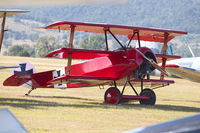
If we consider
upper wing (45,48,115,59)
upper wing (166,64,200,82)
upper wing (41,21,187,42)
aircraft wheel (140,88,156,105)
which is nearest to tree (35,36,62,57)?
upper wing (166,64,200,82)

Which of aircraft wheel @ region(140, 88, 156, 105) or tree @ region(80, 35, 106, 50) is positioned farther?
tree @ region(80, 35, 106, 50)

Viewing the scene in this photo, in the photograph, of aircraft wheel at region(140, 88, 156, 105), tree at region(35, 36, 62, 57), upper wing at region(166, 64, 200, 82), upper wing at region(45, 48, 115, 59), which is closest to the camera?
upper wing at region(45, 48, 115, 59)

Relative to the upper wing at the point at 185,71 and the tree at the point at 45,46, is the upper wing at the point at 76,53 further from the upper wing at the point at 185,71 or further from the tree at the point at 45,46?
the tree at the point at 45,46

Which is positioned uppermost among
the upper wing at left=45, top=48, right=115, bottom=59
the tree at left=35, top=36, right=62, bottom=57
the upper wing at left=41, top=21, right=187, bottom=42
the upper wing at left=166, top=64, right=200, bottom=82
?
the tree at left=35, top=36, right=62, bottom=57

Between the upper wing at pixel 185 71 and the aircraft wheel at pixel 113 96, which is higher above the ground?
the upper wing at pixel 185 71

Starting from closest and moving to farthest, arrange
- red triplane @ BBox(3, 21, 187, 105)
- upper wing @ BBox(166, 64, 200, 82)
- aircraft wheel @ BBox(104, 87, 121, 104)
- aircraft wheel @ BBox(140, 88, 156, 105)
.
A: red triplane @ BBox(3, 21, 187, 105) < aircraft wheel @ BBox(104, 87, 121, 104) < aircraft wheel @ BBox(140, 88, 156, 105) < upper wing @ BBox(166, 64, 200, 82)

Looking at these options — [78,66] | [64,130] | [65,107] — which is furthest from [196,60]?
[64,130]

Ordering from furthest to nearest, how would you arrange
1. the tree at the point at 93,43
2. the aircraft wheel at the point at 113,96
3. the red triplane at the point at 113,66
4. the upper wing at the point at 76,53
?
the tree at the point at 93,43, the aircraft wheel at the point at 113,96, the red triplane at the point at 113,66, the upper wing at the point at 76,53

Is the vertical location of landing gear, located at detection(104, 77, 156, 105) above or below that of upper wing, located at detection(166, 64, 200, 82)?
below

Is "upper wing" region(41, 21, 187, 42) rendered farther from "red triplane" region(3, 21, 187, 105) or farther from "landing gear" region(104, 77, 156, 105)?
"landing gear" region(104, 77, 156, 105)

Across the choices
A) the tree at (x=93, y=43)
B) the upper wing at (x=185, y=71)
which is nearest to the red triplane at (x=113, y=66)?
the upper wing at (x=185, y=71)

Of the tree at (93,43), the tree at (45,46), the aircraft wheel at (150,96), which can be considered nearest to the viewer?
the aircraft wheel at (150,96)

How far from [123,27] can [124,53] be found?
0.73 m

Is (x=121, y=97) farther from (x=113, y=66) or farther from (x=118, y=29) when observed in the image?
(x=118, y=29)
